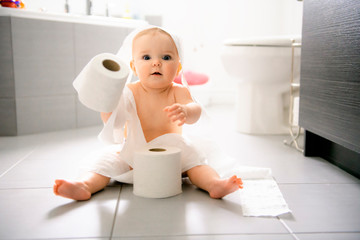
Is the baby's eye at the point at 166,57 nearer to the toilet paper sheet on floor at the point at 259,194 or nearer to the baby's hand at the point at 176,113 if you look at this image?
the baby's hand at the point at 176,113

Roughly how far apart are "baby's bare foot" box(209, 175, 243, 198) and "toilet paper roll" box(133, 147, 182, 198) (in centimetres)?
10

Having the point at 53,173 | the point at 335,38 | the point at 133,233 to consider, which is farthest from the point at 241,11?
the point at 133,233

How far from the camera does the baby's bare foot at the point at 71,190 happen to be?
0.88 m

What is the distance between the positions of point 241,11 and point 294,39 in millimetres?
1508

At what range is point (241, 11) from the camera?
117 inches

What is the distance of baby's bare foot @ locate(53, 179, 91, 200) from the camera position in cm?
88

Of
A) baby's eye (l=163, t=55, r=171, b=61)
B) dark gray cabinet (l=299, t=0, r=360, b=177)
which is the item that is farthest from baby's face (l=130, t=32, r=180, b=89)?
dark gray cabinet (l=299, t=0, r=360, b=177)

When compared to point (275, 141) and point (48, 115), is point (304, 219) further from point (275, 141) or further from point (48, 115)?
point (48, 115)

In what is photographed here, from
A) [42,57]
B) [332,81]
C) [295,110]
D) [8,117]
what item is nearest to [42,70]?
[42,57]

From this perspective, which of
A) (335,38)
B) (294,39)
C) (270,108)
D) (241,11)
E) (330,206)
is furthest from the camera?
(241,11)

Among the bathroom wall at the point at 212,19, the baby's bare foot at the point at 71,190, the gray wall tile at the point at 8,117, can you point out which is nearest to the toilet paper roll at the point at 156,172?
the baby's bare foot at the point at 71,190

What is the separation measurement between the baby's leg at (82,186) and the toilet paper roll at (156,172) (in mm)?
108

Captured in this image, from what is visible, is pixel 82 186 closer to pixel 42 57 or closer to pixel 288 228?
pixel 288 228

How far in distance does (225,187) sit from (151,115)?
312 mm
